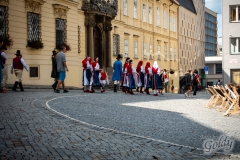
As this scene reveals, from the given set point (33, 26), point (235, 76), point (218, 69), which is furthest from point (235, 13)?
point (218, 69)

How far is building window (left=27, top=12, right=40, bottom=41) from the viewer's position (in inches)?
1025

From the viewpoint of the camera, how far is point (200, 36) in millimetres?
82062

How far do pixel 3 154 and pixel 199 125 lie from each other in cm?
626

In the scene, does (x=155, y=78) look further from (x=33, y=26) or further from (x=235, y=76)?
(x=235, y=76)

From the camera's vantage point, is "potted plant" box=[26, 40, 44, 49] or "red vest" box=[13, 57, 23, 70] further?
"potted plant" box=[26, 40, 44, 49]

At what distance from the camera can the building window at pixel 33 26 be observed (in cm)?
2605

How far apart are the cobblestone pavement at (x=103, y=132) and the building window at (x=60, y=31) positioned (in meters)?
14.9

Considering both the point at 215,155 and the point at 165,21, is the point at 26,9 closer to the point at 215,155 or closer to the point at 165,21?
the point at 215,155

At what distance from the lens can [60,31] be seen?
29.4 metres

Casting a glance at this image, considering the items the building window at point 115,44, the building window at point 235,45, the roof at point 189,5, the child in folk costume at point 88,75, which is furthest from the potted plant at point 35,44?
the roof at point 189,5

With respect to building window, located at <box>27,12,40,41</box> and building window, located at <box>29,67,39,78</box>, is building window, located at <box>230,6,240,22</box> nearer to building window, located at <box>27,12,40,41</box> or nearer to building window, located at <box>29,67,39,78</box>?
building window, located at <box>27,12,40,41</box>

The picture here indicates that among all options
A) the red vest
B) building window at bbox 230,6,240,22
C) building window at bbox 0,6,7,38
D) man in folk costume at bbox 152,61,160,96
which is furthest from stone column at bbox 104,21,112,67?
the red vest

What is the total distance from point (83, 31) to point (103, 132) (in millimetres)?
24053

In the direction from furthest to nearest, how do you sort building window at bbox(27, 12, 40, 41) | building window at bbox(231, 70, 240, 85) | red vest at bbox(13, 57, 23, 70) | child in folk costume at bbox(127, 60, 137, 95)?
building window at bbox(231, 70, 240, 85) → building window at bbox(27, 12, 40, 41) → child in folk costume at bbox(127, 60, 137, 95) → red vest at bbox(13, 57, 23, 70)
